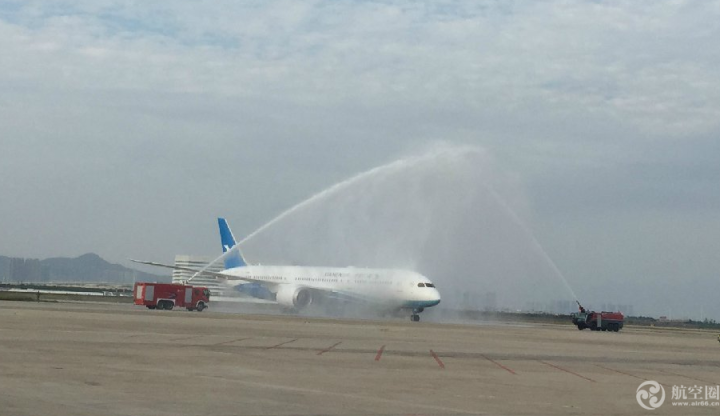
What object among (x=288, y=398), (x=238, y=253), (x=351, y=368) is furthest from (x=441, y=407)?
(x=238, y=253)

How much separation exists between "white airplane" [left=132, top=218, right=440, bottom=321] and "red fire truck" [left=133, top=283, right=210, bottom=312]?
7.98ft

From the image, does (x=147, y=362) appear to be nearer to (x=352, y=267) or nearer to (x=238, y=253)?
(x=352, y=267)

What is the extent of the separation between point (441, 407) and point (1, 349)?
54.1 ft

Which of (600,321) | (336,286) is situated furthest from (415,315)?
(600,321)

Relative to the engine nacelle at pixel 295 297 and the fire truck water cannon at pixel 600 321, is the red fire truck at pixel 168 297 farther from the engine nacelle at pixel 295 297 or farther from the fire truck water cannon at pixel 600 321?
the fire truck water cannon at pixel 600 321

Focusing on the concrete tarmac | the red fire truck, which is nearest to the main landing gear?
the red fire truck

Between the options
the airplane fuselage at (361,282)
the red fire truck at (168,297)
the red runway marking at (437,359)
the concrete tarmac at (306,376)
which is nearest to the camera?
the concrete tarmac at (306,376)

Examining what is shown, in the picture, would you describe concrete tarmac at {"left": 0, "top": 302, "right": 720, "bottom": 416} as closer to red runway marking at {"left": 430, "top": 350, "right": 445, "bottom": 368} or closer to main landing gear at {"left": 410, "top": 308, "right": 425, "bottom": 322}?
red runway marking at {"left": 430, "top": 350, "right": 445, "bottom": 368}

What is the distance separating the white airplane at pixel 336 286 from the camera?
81.2 m

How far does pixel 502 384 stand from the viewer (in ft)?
78.3

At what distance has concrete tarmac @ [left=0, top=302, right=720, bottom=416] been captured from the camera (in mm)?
17906

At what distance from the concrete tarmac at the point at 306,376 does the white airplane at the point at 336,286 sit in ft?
129

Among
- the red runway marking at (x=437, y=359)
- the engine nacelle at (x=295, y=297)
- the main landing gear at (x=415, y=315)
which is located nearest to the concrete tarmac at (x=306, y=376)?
the red runway marking at (x=437, y=359)

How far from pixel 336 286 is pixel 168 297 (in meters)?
16.8
